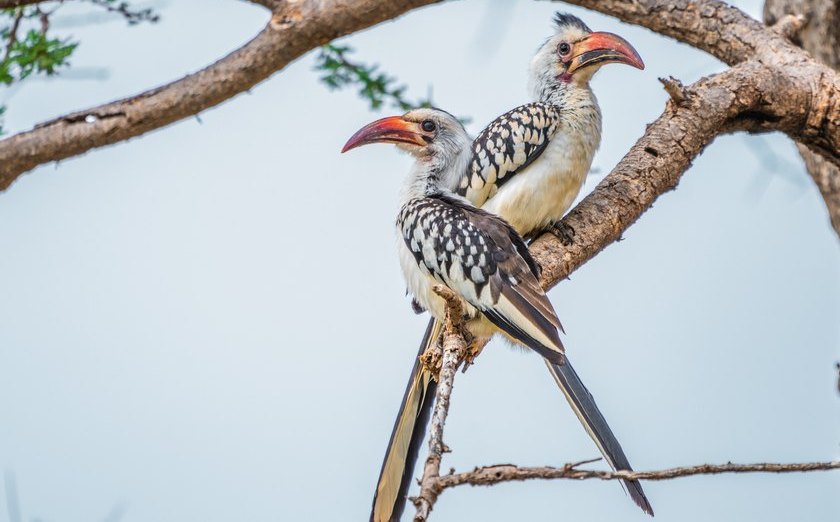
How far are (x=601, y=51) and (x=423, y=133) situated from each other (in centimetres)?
67

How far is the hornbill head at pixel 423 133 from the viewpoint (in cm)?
320

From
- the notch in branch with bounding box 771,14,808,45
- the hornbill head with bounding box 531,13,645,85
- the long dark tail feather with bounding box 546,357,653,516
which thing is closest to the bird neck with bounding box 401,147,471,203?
the hornbill head with bounding box 531,13,645,85

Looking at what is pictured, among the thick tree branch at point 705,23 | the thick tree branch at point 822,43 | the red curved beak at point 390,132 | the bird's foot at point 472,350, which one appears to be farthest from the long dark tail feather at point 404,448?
the thick tree branch at point 822,43

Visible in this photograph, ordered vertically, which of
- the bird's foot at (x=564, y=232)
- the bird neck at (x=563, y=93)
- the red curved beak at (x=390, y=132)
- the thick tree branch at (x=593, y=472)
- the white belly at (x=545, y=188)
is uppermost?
the bird neck at (x=563, y=93)

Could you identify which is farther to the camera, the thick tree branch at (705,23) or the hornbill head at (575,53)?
the thick tree branch at (705,23)

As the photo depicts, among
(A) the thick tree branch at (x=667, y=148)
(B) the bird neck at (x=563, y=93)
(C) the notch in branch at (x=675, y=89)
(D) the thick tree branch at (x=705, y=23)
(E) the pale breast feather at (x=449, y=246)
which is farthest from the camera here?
(D) the thick tree branch at (x=705, y=23)

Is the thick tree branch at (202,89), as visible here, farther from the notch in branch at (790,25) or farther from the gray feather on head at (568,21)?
the notch in branch at (790,25)

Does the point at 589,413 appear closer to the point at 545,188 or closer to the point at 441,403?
the point at 545,188

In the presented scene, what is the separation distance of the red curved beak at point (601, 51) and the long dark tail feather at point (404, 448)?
1150 millimetres

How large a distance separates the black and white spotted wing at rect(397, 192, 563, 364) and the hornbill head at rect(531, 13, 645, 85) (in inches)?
30.6

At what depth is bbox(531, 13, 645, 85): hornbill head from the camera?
328 centimetres

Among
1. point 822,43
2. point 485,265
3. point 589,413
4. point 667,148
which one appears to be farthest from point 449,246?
point 822,43

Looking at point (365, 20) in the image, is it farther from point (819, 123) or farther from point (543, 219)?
point (819, 123)

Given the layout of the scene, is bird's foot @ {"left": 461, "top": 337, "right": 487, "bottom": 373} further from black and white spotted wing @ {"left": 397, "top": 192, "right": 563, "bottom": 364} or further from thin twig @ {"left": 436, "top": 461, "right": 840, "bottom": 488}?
thin twig @ {"left": 436, "top": 461, "right": 840, "bottom": 488}
